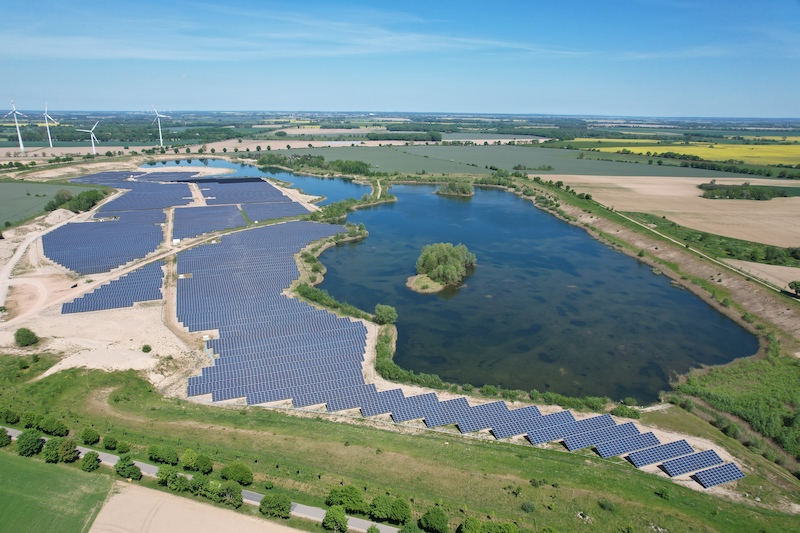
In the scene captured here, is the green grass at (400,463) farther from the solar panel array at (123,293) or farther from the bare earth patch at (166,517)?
the solar panel array at (123,293)

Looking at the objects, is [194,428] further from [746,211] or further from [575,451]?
[746,211]

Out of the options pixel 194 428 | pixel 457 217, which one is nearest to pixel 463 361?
pixel 194 428

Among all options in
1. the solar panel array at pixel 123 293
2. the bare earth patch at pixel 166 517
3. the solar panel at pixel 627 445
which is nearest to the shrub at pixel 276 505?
the bare earth patch at pixel 166 517

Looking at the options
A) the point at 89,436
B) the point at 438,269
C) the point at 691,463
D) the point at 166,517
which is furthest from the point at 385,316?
the point at 691,463

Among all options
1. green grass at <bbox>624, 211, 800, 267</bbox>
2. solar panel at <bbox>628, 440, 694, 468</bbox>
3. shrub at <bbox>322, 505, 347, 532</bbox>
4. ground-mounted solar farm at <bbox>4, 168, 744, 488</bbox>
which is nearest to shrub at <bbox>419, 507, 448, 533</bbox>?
shrub at <bbox>322, 505, 347, 532</bbox>

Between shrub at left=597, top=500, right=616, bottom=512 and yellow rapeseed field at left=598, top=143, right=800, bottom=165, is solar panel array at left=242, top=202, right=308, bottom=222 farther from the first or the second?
yellow rapeseed field at left=598, top=143, right=800, bottom=165
